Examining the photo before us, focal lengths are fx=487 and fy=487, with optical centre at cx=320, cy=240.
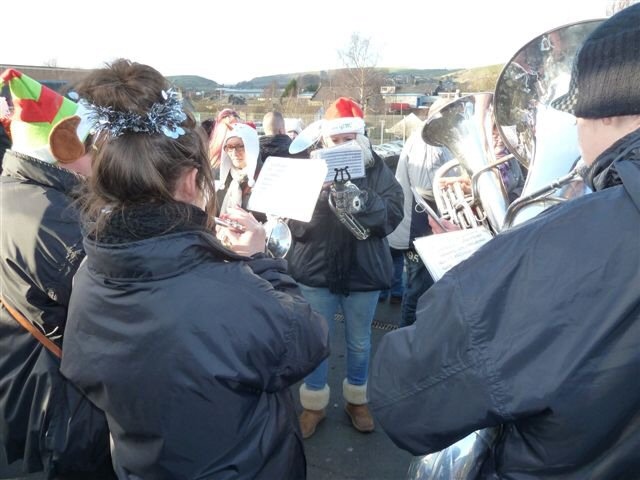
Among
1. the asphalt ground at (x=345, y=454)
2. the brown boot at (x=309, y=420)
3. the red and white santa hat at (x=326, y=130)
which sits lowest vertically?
the asphalt ground at (x=345, y=454)

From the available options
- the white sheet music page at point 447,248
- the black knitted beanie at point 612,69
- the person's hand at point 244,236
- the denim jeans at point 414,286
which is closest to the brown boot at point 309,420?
the denim jeans at point 414,286

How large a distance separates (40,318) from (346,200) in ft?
4.80

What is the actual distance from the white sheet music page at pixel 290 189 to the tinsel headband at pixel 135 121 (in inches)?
31.7

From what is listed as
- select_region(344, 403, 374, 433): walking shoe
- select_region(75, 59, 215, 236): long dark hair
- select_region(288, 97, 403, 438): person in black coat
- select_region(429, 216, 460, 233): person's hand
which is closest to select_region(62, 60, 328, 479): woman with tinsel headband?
select_region(75, 59, 215, 236): long dark hair

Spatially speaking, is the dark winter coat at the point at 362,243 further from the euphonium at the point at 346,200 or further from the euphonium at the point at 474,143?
the euphonium at the point at 474,143

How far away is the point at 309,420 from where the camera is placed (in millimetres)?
2779

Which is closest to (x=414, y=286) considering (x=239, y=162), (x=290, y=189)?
(x=239, y=162)

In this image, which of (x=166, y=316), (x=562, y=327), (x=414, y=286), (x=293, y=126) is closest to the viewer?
(x=562, y=327)

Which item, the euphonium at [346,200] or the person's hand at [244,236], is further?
the euphonium at [346,200]

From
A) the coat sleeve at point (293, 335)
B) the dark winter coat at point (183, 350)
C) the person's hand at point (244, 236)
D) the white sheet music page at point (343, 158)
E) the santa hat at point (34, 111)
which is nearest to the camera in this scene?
the dark winter coat at point (183, 350)

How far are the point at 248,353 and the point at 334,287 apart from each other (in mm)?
1585

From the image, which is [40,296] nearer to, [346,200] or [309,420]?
[346,200]

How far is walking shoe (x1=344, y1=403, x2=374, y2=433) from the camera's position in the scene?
9.13 feet

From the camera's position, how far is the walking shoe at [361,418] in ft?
9.13
